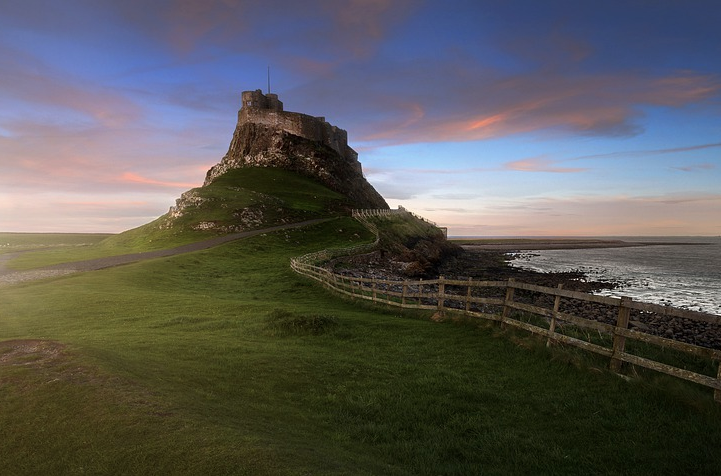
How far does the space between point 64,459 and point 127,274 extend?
2746cm

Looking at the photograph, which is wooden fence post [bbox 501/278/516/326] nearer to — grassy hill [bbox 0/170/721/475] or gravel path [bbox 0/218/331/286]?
grassy hill [bbox 0/170/721/475]

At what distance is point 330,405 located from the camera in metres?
8.85

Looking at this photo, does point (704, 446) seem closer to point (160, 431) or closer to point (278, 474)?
point (278, 474)

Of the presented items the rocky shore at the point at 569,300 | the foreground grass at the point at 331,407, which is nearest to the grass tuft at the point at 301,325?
the foreground grass at the point at 331,407

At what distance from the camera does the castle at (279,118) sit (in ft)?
374

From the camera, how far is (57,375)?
784 cm

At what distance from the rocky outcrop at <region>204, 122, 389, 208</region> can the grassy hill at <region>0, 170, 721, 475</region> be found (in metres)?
93.6

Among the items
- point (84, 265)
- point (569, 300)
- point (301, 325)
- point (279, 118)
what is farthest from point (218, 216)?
point (279, 118)

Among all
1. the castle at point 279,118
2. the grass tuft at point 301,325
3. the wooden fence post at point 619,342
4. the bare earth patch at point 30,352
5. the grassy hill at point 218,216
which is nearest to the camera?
the bare earth patch at point 30,352

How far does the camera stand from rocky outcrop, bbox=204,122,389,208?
109 meters

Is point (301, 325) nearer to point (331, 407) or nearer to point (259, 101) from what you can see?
point (331, 407)

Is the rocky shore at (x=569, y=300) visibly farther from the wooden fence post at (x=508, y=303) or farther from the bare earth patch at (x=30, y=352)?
the bare earth patch at (x=30, y=352)

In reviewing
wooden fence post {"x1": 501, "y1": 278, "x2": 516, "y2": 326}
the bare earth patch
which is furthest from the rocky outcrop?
the bare earth patch

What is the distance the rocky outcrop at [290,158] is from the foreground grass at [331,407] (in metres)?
93.9
